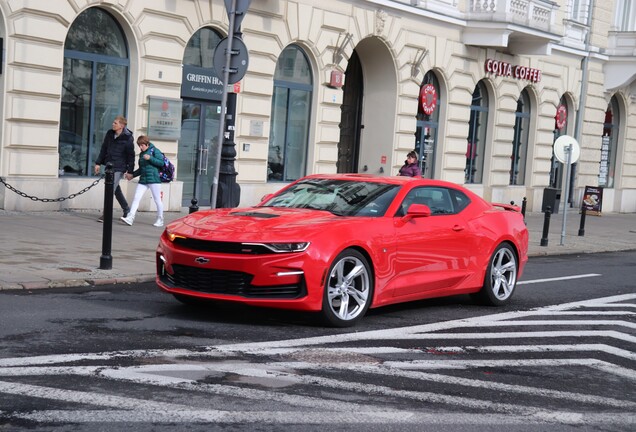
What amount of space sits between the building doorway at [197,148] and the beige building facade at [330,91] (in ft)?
0.12

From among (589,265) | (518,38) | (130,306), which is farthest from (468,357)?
(518,38)

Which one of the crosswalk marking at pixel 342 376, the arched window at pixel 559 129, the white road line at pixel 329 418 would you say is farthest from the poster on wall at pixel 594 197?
the white road line at pixel 329 418

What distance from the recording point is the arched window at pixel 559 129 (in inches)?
1447

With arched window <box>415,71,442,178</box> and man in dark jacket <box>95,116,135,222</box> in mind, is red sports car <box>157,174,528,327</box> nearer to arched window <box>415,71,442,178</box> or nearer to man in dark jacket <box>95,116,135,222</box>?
man in dark jacket <box>95,116,135,222</box>

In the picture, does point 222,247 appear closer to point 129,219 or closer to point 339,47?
point 129,219

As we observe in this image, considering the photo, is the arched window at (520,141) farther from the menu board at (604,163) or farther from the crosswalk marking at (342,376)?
the crosswalk marking at (342,376)

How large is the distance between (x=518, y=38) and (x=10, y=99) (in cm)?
1796

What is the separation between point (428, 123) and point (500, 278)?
61.9 ft

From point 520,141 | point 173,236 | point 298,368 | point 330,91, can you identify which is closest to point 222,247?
point 173,236

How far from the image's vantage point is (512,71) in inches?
1309

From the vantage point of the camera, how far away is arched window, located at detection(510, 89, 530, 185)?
35.0 m

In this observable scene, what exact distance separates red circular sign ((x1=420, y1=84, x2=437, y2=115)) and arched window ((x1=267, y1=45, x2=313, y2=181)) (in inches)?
177

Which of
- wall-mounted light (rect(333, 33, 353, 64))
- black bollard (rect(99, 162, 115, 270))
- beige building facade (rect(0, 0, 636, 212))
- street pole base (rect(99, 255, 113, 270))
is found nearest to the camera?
black bollard (rect(99, 162, 115, 270))

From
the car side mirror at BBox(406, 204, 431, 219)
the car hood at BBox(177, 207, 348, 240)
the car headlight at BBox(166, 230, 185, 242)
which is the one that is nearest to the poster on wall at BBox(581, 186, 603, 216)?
the car side mirror at BBox(406, 204, 431, 219)
